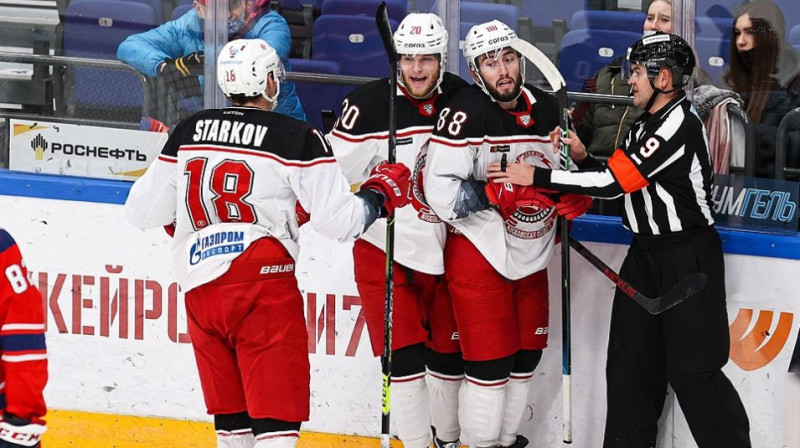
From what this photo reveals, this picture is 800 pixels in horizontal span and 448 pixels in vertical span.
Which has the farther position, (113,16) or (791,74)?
(113,16)

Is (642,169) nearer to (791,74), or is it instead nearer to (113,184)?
(791,74)

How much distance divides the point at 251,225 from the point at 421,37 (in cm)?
76

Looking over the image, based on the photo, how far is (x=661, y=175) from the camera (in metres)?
3.49

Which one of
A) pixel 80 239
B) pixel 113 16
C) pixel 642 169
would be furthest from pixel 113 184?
pixel 642 169

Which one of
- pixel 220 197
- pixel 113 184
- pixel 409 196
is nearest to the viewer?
pixel 220 197

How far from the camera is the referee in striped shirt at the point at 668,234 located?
3480 millimetres

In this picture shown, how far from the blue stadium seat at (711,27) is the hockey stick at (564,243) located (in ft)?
1.40

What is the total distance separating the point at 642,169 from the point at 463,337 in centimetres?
69

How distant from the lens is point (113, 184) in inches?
159

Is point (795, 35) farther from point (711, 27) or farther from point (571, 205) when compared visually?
point (571, 205)

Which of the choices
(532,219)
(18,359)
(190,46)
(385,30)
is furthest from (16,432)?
(190,46)

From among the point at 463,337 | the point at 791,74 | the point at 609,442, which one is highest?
the point at 791,74

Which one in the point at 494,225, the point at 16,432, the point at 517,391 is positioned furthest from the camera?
the point at 517,391

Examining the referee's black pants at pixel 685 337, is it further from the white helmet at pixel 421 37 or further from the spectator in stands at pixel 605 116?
the white helmet at pixel 421 37
